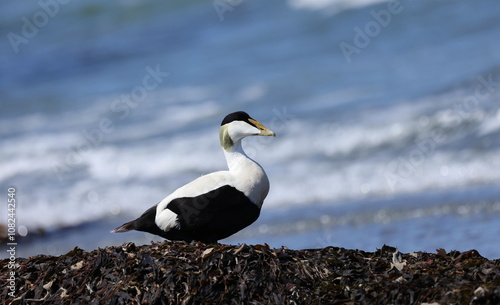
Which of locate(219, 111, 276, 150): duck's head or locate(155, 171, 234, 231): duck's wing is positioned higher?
locate(219, 111, 276, 150): duck's head

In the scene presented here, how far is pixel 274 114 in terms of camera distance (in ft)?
53.7

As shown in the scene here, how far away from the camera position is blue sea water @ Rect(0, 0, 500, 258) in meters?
11.0

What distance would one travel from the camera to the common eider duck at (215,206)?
19.3 feet

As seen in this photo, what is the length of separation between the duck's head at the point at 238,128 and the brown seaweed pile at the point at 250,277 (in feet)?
3.34

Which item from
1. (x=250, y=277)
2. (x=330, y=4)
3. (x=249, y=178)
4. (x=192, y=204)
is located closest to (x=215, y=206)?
(x=192, y=204)

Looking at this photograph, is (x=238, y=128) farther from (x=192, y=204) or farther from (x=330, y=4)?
(x=330, y=4)

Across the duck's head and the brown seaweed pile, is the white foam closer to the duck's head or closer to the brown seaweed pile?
the duck's head

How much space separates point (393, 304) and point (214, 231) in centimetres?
169

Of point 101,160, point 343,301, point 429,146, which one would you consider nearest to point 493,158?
point 429,146

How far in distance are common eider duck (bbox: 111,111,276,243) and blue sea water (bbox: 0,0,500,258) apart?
2.81m

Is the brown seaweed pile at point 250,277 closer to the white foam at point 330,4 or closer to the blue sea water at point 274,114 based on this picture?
the blue sea water at point 274,114

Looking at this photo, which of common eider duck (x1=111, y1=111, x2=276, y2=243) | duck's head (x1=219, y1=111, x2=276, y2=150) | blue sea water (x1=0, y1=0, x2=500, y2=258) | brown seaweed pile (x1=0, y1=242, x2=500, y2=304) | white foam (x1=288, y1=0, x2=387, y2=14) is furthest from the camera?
white foam (x1=288, y1=0, x2=387, y2=14)

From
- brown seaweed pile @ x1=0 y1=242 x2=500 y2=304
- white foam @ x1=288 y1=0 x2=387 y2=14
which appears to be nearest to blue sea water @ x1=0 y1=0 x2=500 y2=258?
white foam @ x1=288 y1=0 x2=387 y2=14

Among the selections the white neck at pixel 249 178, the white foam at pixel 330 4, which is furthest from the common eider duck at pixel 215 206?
the white foam at pixel 330 4
